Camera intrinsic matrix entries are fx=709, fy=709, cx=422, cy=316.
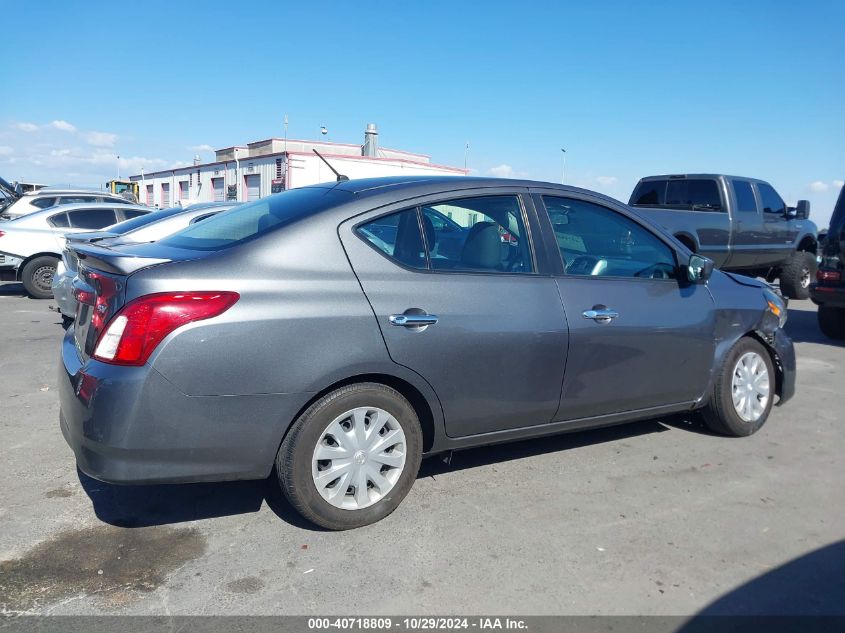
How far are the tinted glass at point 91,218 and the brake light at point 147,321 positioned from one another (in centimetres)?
999

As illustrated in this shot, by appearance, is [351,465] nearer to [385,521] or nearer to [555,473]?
[385,521]

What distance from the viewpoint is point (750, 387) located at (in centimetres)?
493

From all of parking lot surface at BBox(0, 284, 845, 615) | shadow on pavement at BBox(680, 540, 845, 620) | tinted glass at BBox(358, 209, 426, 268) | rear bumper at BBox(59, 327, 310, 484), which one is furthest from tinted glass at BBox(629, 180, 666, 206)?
rear bumper at BBox(59, 327, 310, 484)

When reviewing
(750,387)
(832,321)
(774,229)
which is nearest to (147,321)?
(750,387)

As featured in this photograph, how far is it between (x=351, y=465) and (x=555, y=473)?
1.45 metres

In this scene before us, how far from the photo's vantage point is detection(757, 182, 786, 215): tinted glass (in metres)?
12.0

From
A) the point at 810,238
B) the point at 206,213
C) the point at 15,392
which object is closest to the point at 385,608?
the point at 15,392

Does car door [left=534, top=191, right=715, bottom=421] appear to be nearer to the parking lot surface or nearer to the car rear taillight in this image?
the parking lot surface

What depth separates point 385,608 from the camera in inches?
112

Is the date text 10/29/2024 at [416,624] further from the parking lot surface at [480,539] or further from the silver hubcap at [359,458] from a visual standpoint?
the silver hubcap at [359,458]

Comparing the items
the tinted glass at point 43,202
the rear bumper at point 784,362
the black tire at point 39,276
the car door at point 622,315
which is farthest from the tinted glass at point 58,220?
the rear bumper at point 784,362

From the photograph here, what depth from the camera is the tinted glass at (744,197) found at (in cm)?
1152

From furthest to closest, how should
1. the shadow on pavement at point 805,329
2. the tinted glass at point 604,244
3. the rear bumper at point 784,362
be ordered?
the shadow on pavement at point 805,329 < the rear bumper at point 784,362 < the tinted glass at point 604,244

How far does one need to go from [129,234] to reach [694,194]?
8.71 meters
